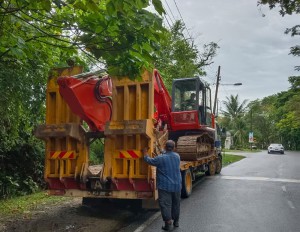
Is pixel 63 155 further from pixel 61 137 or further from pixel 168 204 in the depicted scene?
pixel 168 204

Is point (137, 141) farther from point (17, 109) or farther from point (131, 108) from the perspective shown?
point (17, 109)

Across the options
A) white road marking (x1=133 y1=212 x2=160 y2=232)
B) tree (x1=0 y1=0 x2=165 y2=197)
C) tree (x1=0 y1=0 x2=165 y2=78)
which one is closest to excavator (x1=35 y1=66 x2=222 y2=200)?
white road marking (x1=133 y1=212 x2=160 y2=232)

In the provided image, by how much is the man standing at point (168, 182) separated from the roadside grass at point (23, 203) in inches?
138

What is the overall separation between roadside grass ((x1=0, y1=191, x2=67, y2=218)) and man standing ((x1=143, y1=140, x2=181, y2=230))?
11.5ft

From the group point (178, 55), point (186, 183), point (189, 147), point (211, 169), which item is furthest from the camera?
point (178, 55)

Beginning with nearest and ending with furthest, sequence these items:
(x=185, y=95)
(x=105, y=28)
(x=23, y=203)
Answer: (x=105, y=28), (x=23, y=203), (x=185, y=95)

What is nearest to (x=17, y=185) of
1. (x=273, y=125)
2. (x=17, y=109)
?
(x=17, y=109)

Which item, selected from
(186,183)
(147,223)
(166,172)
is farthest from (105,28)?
(186,183)

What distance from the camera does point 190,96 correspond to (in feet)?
42.8

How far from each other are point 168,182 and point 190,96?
630 centimetres

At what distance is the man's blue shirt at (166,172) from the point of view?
23.4ft

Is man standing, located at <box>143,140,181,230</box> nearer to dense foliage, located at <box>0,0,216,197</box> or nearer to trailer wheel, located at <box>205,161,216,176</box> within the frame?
dense foliage, located at <box>0,0,216,197</box>

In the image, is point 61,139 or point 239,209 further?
point 239,209

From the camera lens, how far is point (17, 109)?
7984mm
